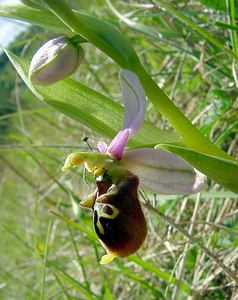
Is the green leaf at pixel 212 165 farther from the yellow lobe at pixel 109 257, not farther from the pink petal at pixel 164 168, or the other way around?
the yellow lobe at pixel 109 257

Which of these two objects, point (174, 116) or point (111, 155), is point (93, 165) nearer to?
point (111, 155)

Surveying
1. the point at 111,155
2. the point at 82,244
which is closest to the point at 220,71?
the point at 111,155

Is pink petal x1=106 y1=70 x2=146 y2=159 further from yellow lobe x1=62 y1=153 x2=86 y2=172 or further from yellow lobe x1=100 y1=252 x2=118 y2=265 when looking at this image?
yellow lobe x1=100 y1=252 x2=118 y2=265

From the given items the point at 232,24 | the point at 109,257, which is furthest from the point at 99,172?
the point at 232,24

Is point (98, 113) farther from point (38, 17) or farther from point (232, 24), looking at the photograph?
point (232, 24)

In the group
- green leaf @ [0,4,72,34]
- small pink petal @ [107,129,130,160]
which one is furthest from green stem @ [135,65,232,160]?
green leaf @ [0,4,72,34]

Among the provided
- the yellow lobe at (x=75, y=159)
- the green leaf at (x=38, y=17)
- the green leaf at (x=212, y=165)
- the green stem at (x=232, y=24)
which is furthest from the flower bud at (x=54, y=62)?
the green stem at (x=232, y=24)

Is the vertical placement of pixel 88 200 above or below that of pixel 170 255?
above
